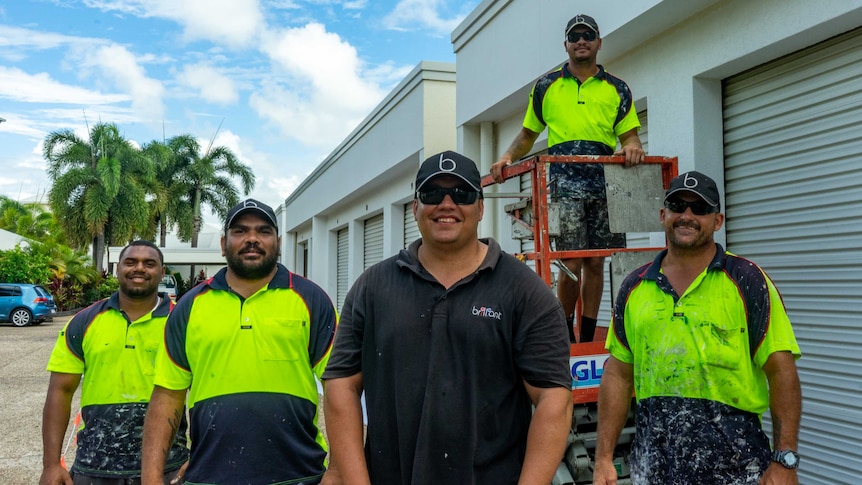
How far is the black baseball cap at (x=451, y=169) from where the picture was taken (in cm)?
219

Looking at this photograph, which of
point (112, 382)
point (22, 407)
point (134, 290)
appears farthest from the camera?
point (22, 407)

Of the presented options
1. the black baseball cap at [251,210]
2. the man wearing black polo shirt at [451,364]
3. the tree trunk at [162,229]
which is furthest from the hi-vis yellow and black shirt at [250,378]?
the tree trunk at [162,229]

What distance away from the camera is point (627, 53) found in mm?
6902

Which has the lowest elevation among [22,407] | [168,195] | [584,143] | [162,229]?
[22,407]

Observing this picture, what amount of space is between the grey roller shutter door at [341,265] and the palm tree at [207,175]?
2224 cm

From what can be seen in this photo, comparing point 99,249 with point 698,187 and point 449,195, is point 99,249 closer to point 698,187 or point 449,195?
point 698,187

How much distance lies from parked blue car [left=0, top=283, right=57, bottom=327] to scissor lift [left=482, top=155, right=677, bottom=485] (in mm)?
24092

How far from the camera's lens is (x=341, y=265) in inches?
859

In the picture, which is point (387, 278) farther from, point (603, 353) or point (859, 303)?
point (859, 303)

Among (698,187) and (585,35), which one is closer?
(698,187)

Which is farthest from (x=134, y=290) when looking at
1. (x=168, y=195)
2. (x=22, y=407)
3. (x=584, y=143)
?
(x=168, y=195)

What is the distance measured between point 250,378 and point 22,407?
8.55m

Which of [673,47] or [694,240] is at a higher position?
[673,47]

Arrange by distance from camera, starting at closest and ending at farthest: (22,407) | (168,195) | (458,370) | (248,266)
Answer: (458,370)
(248,266)
(22,407)
(168,195)
